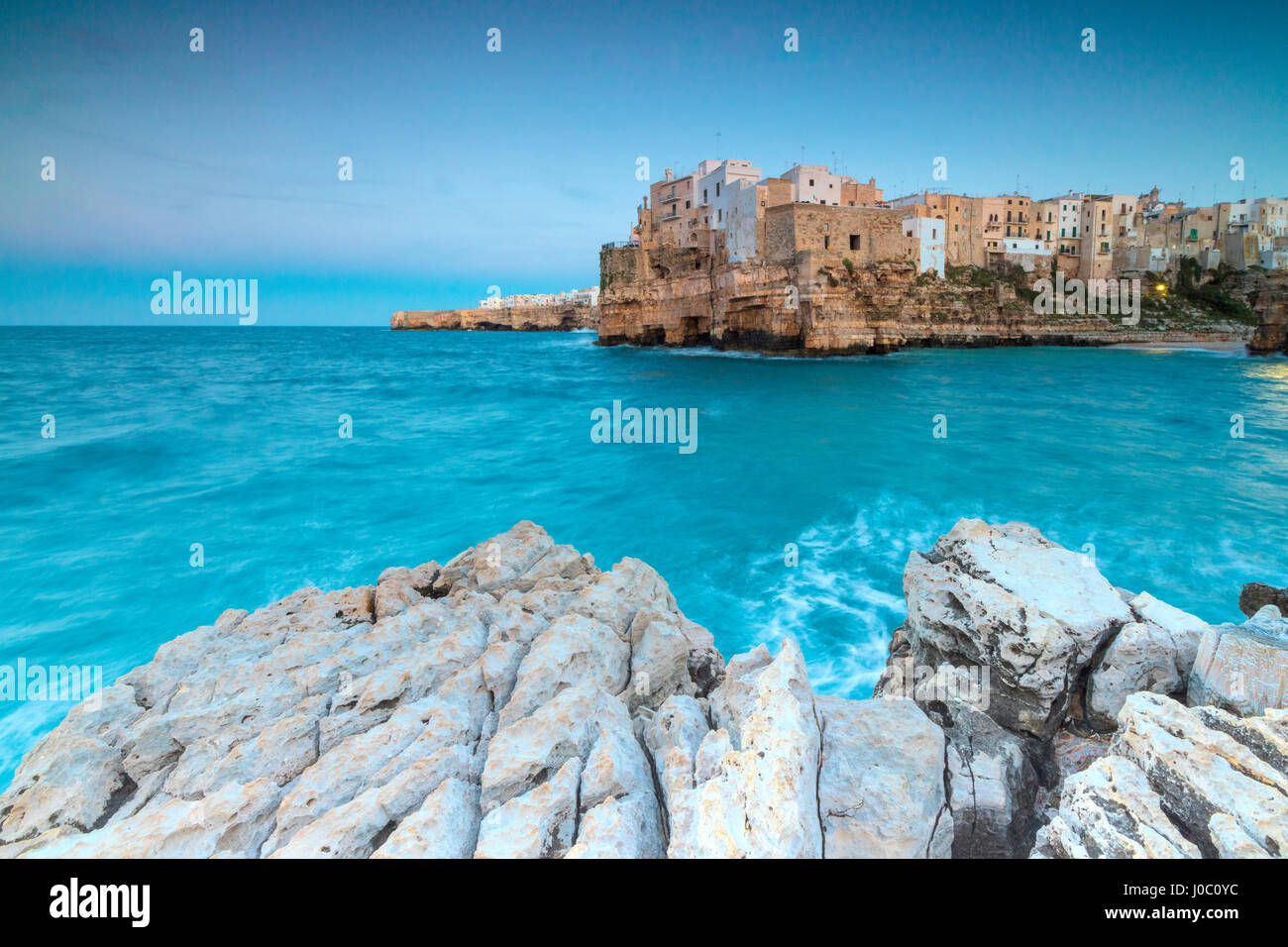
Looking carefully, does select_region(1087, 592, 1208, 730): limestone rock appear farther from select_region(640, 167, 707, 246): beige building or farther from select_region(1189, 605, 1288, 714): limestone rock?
select_region(640, 167, 707, 246): beige building

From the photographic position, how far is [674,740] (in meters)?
3.90

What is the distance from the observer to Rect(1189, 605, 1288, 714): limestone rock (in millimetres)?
3801

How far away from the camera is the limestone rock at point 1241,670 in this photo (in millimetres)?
3801

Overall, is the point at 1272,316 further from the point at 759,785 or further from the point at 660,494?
the point at 759,785

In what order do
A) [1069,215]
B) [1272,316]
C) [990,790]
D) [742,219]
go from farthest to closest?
1. [1069,215]
2. [742,219]
3. [1272,316]
4. [990,790]

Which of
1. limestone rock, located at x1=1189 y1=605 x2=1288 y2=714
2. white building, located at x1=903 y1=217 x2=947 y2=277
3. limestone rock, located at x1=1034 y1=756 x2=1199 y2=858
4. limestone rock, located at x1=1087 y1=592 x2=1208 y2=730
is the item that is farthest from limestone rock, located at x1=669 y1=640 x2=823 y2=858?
white building, located at x1=903 y1=217 x2=947 y2=277

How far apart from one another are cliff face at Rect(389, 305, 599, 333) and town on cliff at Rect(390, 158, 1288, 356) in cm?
4648

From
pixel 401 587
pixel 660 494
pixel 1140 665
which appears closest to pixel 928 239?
pixel 660 494

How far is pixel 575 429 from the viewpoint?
917 inches

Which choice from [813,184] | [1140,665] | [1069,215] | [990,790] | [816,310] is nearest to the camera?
[990,790]

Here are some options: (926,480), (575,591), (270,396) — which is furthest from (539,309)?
(575,591)

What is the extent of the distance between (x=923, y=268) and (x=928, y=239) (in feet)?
9.26
